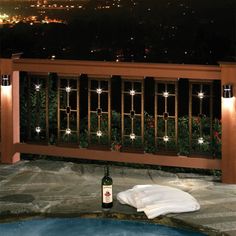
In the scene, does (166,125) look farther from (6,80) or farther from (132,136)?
(6,80)

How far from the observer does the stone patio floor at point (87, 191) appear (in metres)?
4.37

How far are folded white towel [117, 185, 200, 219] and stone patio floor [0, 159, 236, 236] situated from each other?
56mm

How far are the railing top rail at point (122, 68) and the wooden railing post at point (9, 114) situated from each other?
0.36 feet

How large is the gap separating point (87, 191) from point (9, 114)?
1.58 meters

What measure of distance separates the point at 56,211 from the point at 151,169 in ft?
5.54

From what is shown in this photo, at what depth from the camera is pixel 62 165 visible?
6113 mm

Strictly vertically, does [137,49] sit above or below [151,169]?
above

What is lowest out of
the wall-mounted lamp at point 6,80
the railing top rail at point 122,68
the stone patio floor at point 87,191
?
the stone patio floor at point 87,191

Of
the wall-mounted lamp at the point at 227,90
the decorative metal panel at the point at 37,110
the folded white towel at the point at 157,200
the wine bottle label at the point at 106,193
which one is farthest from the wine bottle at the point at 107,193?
the decorative metal panel at the point at 37,110

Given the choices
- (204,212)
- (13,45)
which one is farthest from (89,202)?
(13,45)

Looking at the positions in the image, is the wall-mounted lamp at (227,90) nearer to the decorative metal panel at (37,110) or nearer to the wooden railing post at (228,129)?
the wooden railing post at (228,129)

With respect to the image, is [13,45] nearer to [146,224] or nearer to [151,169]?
[151,169]

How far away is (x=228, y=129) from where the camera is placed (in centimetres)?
535

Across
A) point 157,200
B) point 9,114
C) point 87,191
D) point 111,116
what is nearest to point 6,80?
point 9,114
